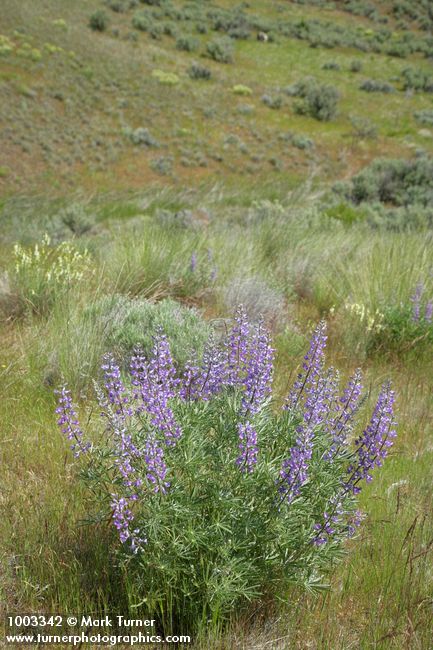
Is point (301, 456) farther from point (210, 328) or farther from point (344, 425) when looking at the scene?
point (210, 328)

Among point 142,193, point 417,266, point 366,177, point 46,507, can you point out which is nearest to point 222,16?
point 142,193

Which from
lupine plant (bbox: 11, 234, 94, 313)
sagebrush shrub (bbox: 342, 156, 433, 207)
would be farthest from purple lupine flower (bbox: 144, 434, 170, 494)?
sagebrush shrub (bbox: 342, 156, 433, 207)

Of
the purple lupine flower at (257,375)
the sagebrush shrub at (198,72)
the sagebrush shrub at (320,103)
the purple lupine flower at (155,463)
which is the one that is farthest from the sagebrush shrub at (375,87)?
the purple lupine flower at (155,463)

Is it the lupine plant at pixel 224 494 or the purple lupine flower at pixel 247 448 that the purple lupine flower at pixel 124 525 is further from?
the purple lupine flower at pixel 247 448

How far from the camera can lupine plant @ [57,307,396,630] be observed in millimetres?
1742

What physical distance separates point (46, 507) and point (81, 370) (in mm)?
1303

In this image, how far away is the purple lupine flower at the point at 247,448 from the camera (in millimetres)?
1735

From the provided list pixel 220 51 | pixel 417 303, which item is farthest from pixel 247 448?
pixel 220 51

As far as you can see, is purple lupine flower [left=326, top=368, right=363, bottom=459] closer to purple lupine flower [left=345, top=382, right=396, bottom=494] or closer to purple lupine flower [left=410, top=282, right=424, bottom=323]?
purple lupine flower [left=345, top=382, right=396, bottom=494]

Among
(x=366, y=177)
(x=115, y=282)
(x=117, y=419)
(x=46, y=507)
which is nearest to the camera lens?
(x=117, y=419)

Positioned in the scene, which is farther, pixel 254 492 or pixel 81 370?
pixel 81 370

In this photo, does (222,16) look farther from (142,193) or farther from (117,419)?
(117,419)

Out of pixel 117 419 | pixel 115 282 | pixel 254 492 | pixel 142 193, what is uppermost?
pixel 117 419

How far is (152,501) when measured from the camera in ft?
5.85
